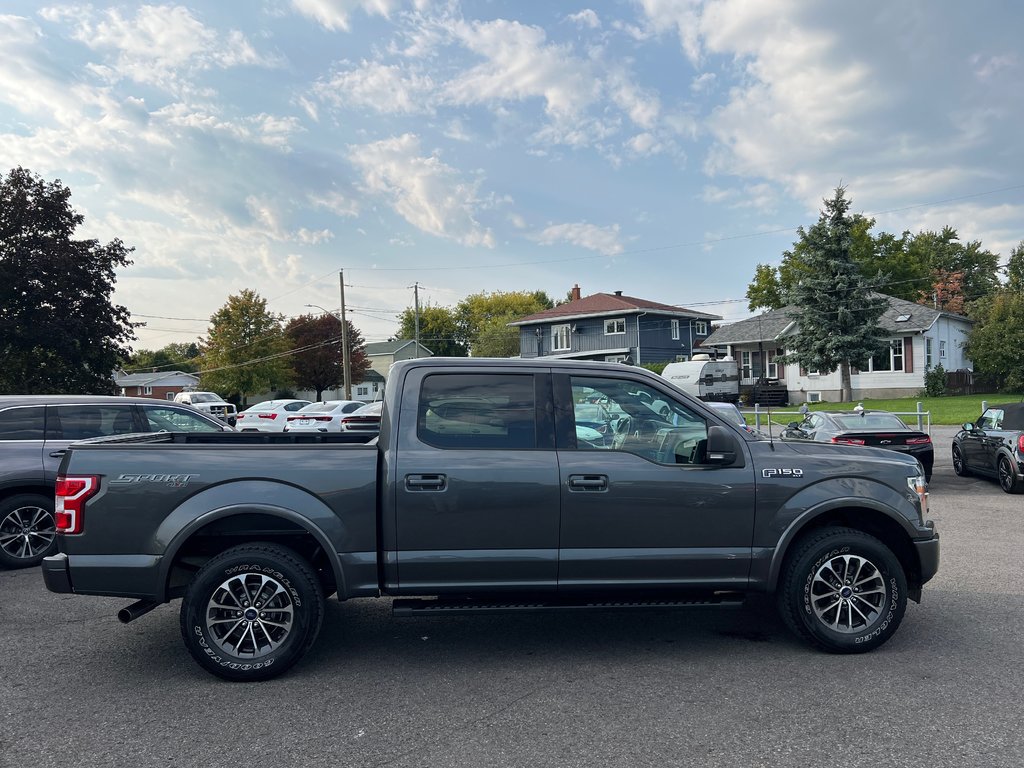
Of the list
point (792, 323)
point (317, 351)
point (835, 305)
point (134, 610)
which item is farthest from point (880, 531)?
point (317, 351)

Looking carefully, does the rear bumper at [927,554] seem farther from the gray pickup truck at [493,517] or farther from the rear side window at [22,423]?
the rear side window at [22,423]

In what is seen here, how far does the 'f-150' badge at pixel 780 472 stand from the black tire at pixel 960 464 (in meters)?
11.1

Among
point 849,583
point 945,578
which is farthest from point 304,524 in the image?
point 945,578

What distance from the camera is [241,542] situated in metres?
4.84

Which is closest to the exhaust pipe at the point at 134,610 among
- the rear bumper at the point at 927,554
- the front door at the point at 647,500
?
the front door at the point at 647,500

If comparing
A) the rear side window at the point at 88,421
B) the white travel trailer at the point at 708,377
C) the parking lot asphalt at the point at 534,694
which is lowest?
the parking lot asphalt at the point at 534,694

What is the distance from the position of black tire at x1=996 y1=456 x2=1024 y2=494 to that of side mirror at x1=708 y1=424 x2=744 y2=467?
9365 mm

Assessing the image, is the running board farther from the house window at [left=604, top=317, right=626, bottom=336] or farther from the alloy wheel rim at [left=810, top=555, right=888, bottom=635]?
the house window at [left=604, top=317, right=626, bottom=336]

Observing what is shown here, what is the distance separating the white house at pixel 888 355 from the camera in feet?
130

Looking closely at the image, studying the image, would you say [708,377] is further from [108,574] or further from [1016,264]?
[1016,264]

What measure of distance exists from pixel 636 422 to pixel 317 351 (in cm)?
6626

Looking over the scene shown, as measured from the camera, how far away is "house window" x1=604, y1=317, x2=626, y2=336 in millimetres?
48469

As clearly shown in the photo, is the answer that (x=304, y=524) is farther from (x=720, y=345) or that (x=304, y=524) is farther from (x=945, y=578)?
(x=720, y=345)

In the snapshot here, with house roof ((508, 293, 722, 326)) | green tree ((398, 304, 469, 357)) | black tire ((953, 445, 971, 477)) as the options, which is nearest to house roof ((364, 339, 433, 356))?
green tree ((398, 304, 469, 357))
